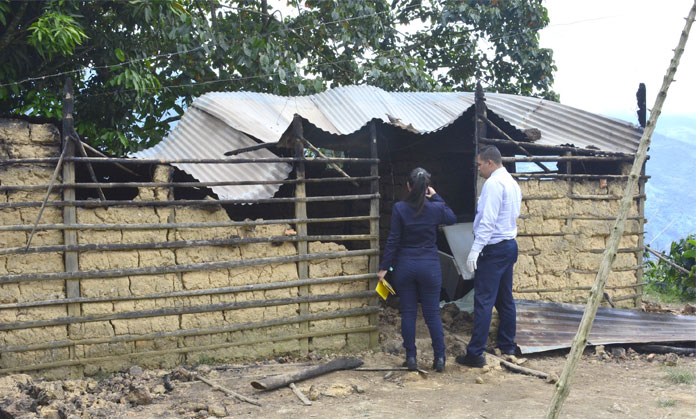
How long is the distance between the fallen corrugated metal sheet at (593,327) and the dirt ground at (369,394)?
1.08ft

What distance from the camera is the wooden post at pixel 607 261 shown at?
2.34 m

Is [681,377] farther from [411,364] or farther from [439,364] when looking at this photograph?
[411,364]

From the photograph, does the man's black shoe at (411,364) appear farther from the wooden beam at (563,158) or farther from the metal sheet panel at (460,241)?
the wooden beam at (563,158)

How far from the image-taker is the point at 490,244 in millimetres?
5738

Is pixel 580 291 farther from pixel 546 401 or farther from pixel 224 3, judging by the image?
pixel 224 3

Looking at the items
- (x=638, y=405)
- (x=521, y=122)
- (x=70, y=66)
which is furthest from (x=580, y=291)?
(x=70, y=66)

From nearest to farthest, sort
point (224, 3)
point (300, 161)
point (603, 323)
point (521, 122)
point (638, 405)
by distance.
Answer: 1. point (638, 405)
2. point (300, 161)
3. point (603, 323)
4. point (521, 122)
5. point (224, 3)

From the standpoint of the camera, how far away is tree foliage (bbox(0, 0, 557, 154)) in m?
8.22

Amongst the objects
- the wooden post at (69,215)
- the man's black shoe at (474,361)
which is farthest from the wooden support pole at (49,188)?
the man's black shoe at (474,361)

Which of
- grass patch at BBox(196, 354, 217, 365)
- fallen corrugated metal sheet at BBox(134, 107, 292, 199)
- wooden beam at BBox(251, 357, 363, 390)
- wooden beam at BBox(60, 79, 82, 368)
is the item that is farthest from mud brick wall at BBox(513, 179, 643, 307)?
wooden beam at BBox(60, 79, 82, 368)

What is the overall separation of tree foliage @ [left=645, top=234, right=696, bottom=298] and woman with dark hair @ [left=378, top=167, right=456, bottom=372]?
735 centimetres

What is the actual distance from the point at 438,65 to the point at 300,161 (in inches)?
327

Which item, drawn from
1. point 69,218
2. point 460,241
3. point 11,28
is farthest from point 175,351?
point 11,28

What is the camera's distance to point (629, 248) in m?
7.56
